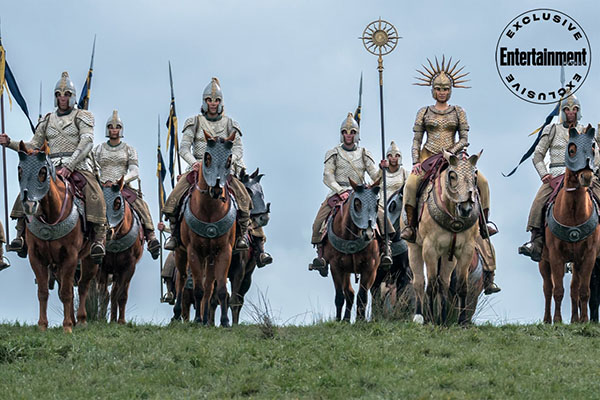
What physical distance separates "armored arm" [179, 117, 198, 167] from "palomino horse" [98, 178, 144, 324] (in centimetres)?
213

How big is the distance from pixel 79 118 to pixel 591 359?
9724 millimetres

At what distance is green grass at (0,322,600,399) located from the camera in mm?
15109

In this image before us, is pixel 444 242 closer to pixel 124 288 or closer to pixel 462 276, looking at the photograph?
pixel 462 276

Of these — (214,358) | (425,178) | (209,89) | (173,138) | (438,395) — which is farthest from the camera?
(173,138)

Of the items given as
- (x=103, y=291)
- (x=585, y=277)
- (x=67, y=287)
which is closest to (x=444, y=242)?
(x=585, y=277)

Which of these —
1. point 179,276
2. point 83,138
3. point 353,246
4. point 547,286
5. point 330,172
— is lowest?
point 547,286

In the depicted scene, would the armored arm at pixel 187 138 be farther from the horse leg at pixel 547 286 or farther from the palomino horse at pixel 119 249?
the horse leg at pixel 547 286

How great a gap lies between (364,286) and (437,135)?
12.5ft

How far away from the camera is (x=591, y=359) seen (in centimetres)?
1722

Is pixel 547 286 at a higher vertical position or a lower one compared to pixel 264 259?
lower

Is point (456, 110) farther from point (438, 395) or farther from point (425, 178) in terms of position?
point (438, 395)

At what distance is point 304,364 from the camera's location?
639 inches

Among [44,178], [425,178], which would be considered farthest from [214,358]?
[425,178]

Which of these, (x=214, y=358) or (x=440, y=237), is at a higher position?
(x=440, y=237)
